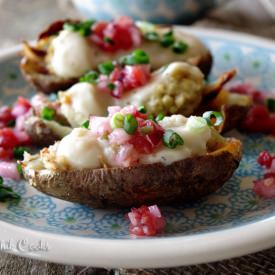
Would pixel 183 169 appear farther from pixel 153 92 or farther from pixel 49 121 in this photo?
pixel 49 121

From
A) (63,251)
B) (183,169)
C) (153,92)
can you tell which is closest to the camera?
(63,251)

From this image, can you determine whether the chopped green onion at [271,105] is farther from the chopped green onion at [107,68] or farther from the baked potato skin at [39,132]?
the baked potato skin at [39,132]

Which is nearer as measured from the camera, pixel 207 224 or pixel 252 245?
pixel 252 245

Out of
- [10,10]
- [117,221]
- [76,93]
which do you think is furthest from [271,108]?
[10,10]

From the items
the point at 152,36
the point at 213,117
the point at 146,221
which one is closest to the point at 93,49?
the point at 152,36

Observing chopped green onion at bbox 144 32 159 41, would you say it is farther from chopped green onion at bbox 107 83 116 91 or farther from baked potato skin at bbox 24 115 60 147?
baked potato skin at bbox 24 115 60 147

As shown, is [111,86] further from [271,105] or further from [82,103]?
[271,105]

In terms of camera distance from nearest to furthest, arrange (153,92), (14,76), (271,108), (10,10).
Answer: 1. (153,92)
2. (271,108)
3. (14,76)
4. (10,10)
